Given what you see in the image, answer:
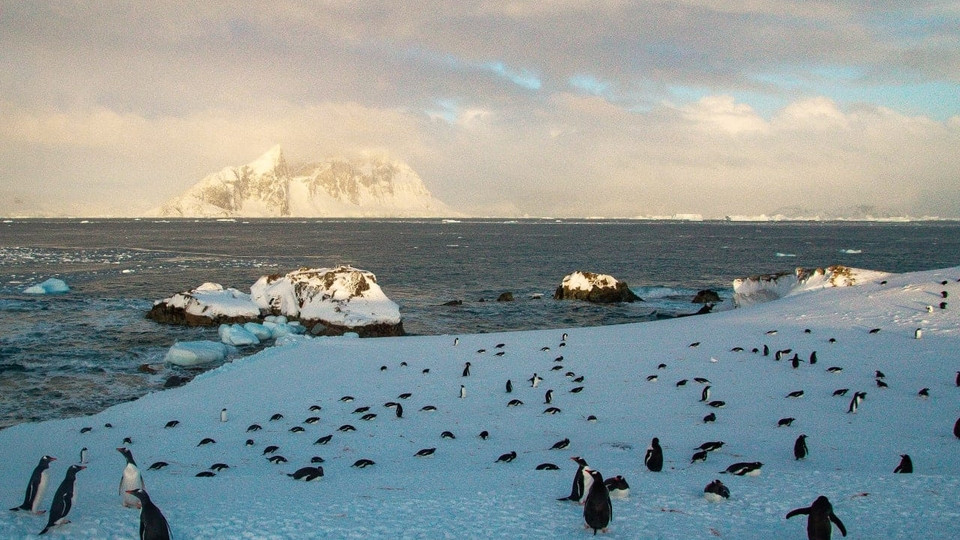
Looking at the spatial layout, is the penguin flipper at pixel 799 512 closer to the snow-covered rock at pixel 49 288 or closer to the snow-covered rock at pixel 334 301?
the snow-covered rock at pixel 334 301

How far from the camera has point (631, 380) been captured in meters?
20.0

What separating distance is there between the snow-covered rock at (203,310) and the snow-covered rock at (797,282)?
30.1m

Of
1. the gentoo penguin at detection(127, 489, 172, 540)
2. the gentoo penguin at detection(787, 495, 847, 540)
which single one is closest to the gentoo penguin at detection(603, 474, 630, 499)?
the gentoo penguin at detection(787, 495, 847, 540)

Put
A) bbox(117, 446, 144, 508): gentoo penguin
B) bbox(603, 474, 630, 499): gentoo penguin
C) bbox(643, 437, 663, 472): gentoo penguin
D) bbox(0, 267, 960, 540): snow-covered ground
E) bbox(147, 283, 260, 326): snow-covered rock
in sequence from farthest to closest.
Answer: bbox(147, 283, 260, 326): snow-covered rock < bbox(643, 437, 663, 472): gentoo penguin < bbox(117, 446, 144, 508): gentoo penguin < bbox(603, 474, 630, 499): gentoo penguin < bbox(0, 267, 960, 540): snow-covered ground

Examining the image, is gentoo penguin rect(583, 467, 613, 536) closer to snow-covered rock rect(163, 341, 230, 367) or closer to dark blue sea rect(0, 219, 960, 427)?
dark blue sea rect(0, 219, 960, 427)

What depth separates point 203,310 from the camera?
37094 millimetres

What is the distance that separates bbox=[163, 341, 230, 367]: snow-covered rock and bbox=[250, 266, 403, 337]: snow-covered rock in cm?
841

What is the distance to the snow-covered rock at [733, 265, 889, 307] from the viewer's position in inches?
1443

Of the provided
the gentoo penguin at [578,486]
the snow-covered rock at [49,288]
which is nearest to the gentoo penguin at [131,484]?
the gentoo penguin at [578,486]

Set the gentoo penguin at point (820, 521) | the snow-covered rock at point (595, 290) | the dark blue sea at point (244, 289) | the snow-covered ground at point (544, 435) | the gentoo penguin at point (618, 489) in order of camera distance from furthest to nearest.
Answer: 1. the snow-covered rock at point (595, 290)
2. the dark blue sea at point (244, 289)
3. the gentoo penguin at point (618, 489)
4. the snow-covered ground at point (544, 435)
5. the gentoo penguin at point (820, 521)

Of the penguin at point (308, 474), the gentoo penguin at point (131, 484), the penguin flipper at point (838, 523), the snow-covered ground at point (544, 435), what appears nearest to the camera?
the penguin flipper at point (838, 523)

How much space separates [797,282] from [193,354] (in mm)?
33027

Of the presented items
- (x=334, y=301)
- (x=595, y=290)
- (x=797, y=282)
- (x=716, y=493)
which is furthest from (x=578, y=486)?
(x=595, y=290)

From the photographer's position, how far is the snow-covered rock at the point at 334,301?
35.7 m
